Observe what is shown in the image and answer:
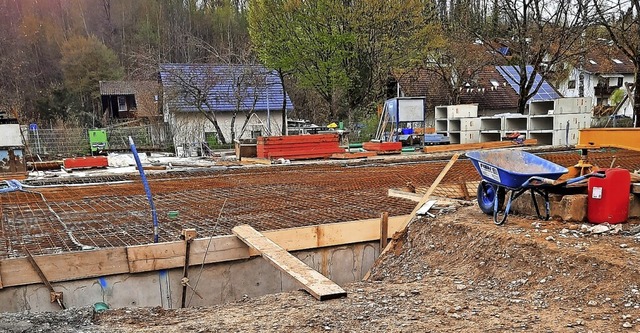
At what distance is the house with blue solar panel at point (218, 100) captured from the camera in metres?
23.0

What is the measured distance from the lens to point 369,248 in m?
5.72

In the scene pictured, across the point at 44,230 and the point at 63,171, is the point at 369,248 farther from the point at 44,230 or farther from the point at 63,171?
the point at 63,171

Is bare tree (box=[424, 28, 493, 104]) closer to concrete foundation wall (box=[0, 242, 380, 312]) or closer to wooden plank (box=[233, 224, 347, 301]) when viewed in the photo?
concrete foundation wall (box=[0, 242, 380, 312])

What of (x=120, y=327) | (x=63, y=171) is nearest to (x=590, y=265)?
(x=120, y=327)

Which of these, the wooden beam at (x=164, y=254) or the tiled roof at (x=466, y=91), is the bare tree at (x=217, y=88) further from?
the wooden beam at (x=164, y=254)

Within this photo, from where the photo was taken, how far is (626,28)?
19172 mm

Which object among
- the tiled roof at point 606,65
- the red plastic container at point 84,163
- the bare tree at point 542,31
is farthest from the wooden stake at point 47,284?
the tiled roof at point 606,65

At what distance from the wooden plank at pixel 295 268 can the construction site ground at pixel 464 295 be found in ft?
0.24

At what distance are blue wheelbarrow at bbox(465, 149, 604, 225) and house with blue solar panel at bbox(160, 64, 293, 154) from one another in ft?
59.8

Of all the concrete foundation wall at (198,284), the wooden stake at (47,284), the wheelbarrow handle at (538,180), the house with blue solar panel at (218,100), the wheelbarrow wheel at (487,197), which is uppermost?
the house with blue solar panel at (218,100)

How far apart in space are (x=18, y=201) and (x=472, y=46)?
22.4m

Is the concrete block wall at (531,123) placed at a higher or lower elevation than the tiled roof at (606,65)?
lower

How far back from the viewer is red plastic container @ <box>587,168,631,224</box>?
439cm

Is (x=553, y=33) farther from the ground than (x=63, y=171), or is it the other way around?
(x=553, y=33)
